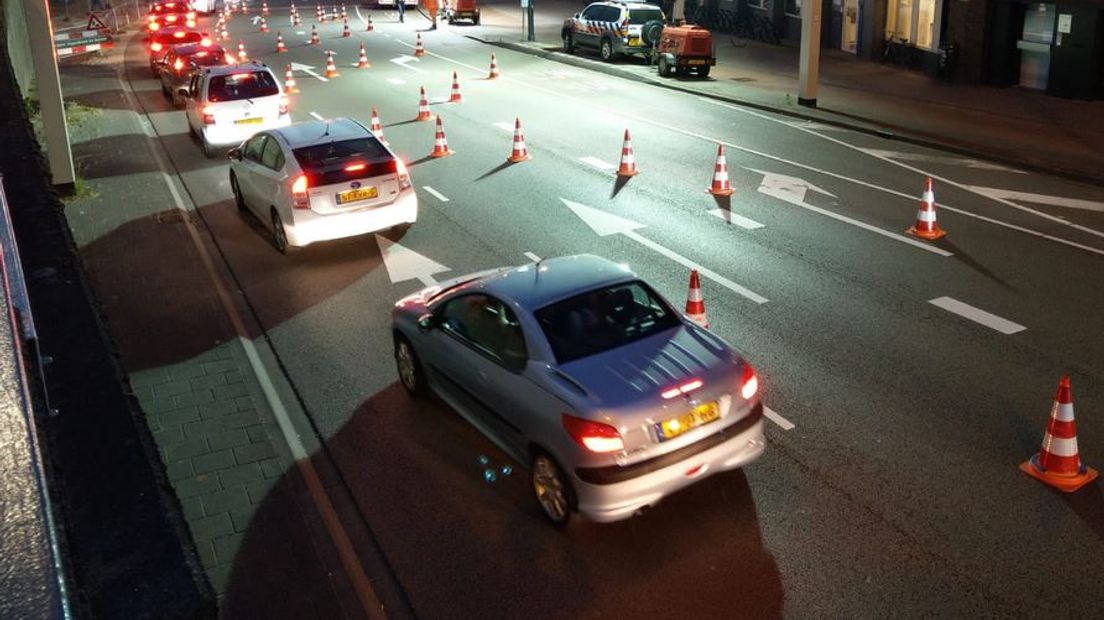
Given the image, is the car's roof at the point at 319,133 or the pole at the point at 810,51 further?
the pole at the point at 810,51

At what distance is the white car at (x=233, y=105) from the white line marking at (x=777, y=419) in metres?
13.8

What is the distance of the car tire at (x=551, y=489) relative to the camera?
6.92 meters

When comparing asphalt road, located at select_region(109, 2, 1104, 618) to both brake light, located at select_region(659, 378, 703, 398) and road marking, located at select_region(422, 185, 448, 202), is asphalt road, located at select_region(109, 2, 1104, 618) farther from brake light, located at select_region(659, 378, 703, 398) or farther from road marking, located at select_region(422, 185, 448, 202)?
brake light, located at select_region(659, 378, 703, 398)

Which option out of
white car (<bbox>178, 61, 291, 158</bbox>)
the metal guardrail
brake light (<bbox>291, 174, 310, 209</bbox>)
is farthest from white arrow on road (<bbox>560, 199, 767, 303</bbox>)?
the metal guardrail

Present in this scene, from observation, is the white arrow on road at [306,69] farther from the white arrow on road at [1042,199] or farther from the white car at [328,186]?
the white arrow on road at [1042,199]

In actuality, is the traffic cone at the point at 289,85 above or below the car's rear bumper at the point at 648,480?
above

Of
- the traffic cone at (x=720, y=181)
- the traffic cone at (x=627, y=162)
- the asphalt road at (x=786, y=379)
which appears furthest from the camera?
the traffic cone at (x=627, y=162)

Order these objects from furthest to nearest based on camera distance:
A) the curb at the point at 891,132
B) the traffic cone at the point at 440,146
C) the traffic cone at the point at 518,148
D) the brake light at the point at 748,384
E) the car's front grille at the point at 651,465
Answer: the traffic cone at the point at 440,146
the traffic cone at the point at 518,148
the curb at the point at 891,132
the brake light at the point at 748,384
the car's front grille at the point at 651,465

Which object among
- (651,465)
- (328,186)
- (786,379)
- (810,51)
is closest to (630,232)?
(328,186)

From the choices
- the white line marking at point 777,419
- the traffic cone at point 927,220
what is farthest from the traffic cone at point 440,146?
the white line marking at point 777,419

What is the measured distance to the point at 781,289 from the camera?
11719 mm

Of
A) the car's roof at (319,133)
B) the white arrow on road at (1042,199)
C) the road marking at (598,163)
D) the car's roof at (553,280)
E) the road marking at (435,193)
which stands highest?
the car's roof at (319,133)

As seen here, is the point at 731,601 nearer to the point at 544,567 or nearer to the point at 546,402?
the point at 544,567

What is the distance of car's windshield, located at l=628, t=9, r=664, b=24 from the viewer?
32969 millimetres
